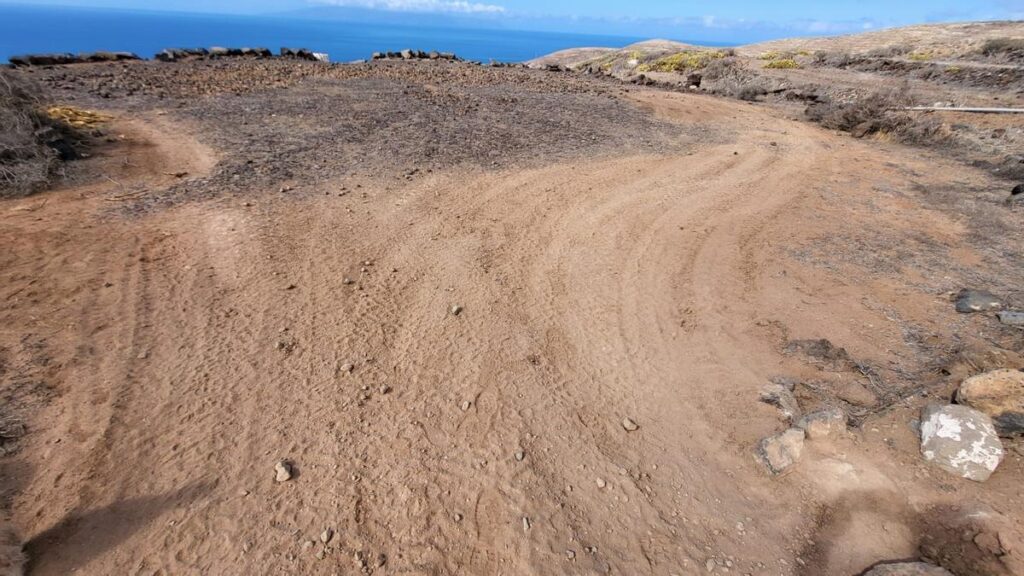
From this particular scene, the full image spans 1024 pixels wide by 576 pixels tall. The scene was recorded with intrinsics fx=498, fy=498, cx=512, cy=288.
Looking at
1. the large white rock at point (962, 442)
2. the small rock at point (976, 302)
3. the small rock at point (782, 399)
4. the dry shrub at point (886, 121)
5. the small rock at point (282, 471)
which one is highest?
the small rock at point (282, 471)

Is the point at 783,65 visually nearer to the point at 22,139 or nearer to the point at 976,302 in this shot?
the point at 976,302

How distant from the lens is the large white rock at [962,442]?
323cm

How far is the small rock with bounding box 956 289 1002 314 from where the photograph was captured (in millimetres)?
5031

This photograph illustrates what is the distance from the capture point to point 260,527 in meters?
2.82

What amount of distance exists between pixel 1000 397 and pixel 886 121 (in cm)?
1141

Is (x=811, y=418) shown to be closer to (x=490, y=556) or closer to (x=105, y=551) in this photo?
(x=490, y=556)

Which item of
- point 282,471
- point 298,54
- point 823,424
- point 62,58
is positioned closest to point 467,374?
point 282,471

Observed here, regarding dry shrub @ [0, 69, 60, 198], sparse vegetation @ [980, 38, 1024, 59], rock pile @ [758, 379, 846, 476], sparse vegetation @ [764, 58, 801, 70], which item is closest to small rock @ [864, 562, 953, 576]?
rock pile @ [758, 379, 846, 476]

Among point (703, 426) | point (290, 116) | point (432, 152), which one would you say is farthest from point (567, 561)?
point (290, 116)

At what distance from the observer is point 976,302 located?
16.7ft

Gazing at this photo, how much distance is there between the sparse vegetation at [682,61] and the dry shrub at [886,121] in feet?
42.9

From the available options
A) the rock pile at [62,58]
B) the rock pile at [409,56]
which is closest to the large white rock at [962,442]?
the rock pile at [62,58]

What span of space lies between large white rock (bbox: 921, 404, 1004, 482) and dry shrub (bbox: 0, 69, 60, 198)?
30.8 ft

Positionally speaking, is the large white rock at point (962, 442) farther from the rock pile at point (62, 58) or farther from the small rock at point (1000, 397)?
the rock pile at point (62, 58)
